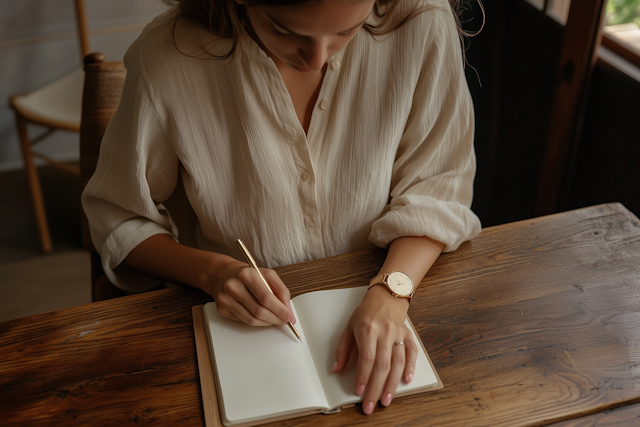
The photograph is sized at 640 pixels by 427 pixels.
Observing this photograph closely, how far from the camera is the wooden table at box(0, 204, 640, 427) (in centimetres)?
77

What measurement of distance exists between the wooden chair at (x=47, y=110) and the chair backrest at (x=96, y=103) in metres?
0.90

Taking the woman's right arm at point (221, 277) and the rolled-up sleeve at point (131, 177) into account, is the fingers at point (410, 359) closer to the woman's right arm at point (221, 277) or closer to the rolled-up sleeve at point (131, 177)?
the woman's right arm at point (221, 277)

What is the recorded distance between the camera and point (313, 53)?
834 millimetres

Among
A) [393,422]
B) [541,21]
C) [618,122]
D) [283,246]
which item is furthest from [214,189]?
[541,21]

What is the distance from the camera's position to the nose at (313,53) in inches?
32.4

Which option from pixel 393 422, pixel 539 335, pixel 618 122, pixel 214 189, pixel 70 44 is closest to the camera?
pixel 393 422

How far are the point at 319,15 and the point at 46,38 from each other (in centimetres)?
241

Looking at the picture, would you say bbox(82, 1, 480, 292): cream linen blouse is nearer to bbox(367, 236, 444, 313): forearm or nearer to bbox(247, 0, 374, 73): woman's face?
bbox(367, 236, 444, 313): forearm

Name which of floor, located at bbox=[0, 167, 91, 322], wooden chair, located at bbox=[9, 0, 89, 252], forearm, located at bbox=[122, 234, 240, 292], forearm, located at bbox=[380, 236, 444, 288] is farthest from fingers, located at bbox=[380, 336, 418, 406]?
floor, located at bbox=[0, 167, 91, 322]

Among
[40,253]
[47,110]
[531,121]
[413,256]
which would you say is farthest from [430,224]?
[40,253]

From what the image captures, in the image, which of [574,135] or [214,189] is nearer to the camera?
[214,189]

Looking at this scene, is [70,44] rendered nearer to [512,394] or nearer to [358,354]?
[358,354]

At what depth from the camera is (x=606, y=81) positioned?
1.54 m

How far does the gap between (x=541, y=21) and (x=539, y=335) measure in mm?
1250
